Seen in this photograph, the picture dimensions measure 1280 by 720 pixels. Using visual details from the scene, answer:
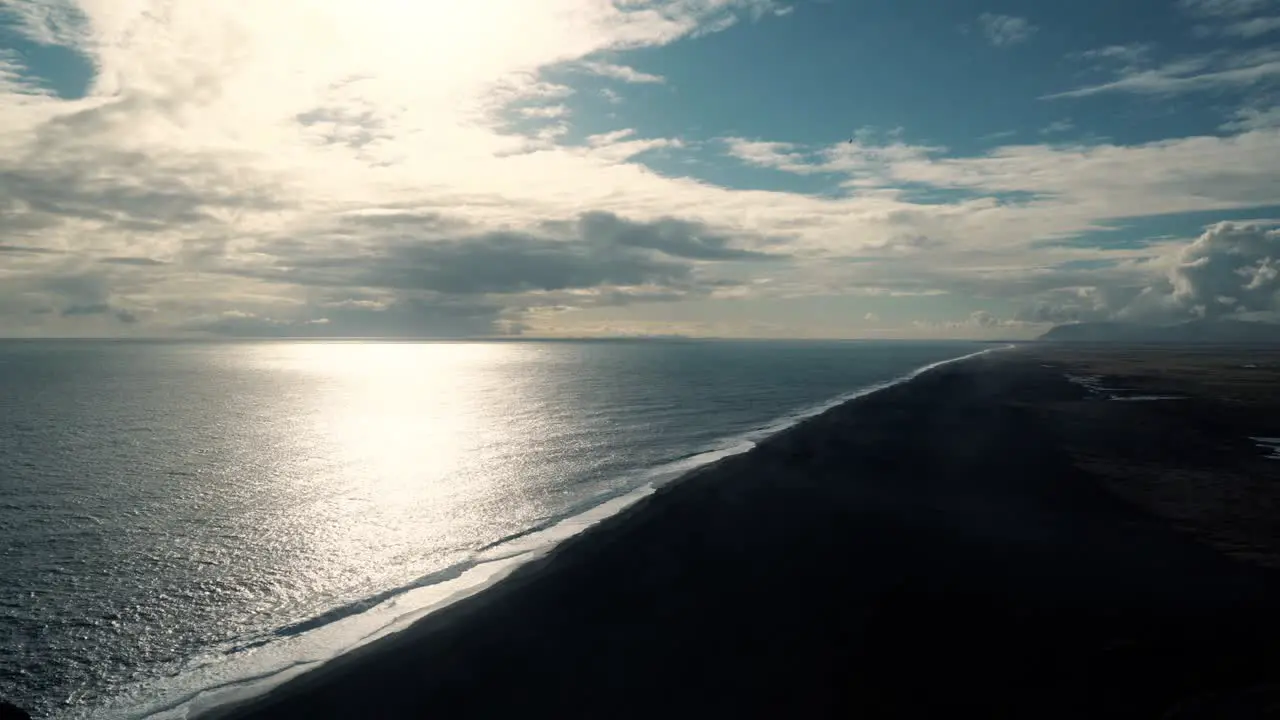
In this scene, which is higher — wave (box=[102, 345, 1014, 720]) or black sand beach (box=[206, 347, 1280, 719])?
black sand beach (box=[206, 347, 1280, 719])

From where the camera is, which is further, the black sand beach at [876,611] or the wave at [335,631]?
the wave at [335,631]

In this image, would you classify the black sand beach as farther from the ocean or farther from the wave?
the ocean

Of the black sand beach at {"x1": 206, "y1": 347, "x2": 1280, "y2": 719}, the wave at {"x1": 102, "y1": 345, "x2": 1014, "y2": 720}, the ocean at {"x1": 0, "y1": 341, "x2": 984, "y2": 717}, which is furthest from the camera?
the ocean at {"x1": 0, "y1": 341, "x2": 984, "y2": 717}

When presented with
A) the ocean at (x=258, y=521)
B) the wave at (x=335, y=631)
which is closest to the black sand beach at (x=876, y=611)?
the wave at (x=335, y=631)

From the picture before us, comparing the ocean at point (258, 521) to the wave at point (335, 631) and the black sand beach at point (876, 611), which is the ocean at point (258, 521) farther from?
the black sand beach at point (876, 611)

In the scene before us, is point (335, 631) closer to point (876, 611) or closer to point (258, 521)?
point (258, 521)

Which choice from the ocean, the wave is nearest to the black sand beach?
the wave
